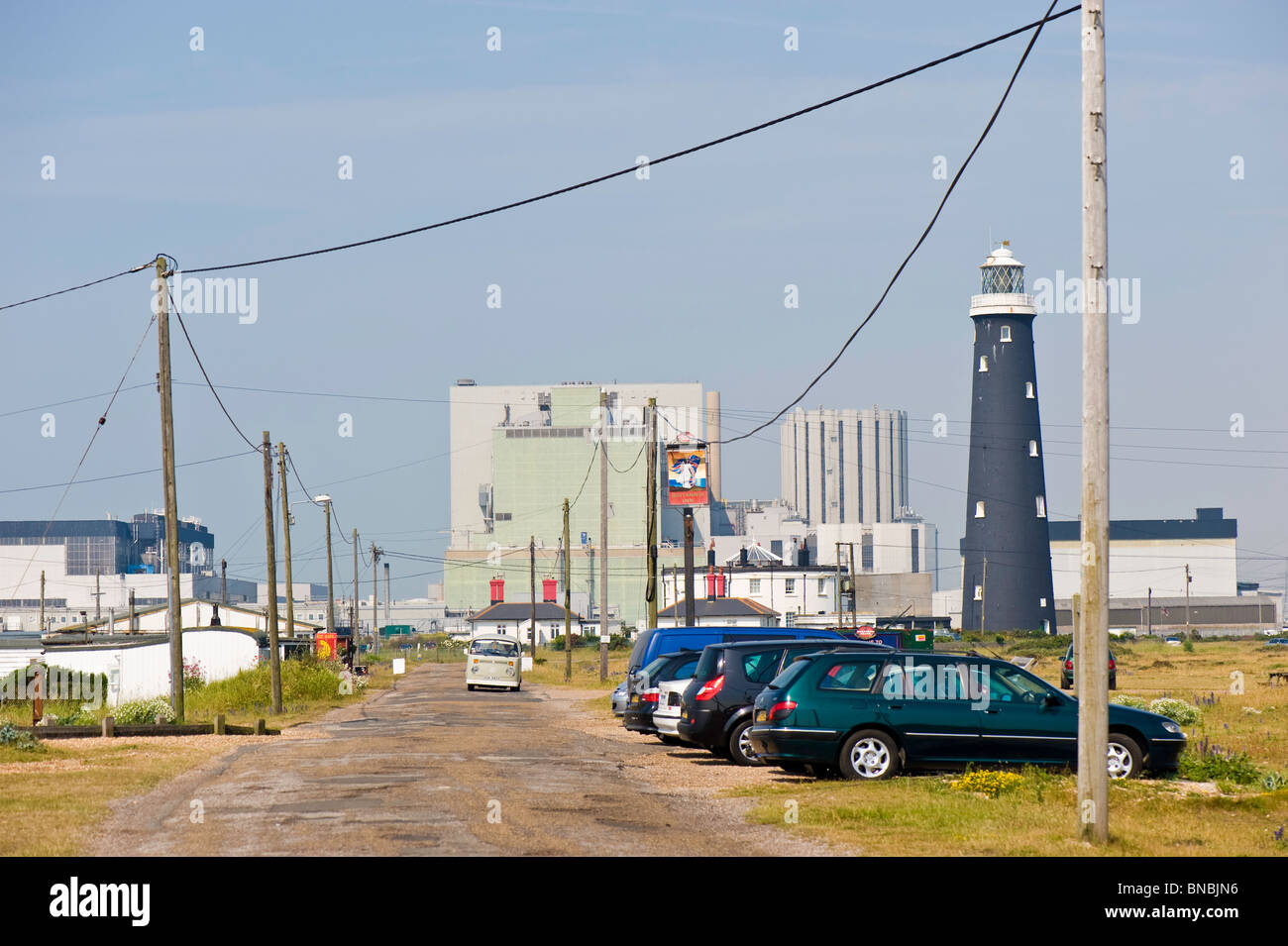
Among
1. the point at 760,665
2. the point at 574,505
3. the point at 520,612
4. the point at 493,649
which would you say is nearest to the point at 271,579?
the point at 493,649

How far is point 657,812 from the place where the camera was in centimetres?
1471

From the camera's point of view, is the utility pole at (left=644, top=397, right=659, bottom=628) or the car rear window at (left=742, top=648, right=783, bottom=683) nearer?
the car rear window at (left=742, top=648, right=783, bottom=683)

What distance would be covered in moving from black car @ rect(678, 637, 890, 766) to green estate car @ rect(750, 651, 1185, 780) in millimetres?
3175

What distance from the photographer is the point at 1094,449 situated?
40.3 feet

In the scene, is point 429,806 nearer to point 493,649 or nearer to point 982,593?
point 493,649

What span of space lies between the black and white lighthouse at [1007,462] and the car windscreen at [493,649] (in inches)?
1856

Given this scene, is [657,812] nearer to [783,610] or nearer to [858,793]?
[858,793]

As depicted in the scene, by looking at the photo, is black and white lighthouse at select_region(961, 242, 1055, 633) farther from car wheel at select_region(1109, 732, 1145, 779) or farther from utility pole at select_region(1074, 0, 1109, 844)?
utility pole at select_region(1074, 0, 1109, 844)

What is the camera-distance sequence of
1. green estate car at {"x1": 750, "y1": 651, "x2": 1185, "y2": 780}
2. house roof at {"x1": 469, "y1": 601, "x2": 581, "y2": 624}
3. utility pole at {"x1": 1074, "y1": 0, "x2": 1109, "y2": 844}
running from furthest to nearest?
house roof at {"x1": 469, "y1": 601, "x2": 581, "y2": 624}, green estate car at {"x1": 750, "y1": 651, "x2": 1185, "y2": 780}, utility pole at {"x1": 1074, "y1": 0, "x2": 1109, "y2": 844}

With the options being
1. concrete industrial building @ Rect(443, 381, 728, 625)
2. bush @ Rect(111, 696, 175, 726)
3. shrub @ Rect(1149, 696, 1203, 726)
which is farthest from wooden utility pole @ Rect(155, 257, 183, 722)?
concrete industrial building @ Rect(443, 381, 728, 625)

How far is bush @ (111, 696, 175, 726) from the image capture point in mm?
28141

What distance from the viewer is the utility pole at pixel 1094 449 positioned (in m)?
12.0
